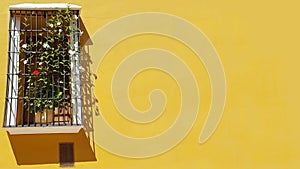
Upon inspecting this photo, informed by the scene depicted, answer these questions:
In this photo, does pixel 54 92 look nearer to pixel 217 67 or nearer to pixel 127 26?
pixel 127 26

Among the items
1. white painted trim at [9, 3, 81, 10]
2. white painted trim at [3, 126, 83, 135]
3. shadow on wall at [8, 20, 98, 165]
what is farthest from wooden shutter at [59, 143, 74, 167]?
white painted trim at [9, 3, 81, 10]

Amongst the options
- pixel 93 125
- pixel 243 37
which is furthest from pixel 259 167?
pixel 93 125

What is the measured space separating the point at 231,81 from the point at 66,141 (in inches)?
84.5

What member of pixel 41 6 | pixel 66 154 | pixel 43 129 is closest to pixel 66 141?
pixel 66 154

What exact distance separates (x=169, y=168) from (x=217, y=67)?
4.56 feet

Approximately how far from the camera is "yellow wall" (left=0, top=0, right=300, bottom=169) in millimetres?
4926

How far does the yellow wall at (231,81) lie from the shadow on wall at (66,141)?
0.08 meters

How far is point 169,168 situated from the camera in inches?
193

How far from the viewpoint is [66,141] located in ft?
15.6

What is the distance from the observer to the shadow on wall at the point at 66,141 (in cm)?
467

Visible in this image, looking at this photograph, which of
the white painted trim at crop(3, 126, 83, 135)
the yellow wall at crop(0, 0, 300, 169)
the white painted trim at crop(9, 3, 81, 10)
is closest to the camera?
the white painted trim at crop(3, 126, 83, 135)

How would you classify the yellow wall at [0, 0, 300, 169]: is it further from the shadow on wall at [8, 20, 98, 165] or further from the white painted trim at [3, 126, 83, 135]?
the white painted trim at [3, 126, 83, 135]

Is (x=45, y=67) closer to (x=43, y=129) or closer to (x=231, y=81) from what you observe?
(x=43, y=129)

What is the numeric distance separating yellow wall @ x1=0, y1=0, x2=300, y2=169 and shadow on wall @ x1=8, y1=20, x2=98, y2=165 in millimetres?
76
